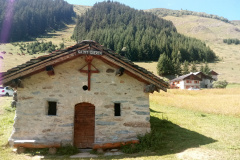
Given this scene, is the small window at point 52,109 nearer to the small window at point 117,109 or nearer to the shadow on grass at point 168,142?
the small window at point 117,109

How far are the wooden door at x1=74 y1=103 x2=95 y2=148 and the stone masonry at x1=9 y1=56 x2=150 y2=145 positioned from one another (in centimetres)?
35

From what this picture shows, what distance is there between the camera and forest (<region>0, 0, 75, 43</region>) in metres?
113

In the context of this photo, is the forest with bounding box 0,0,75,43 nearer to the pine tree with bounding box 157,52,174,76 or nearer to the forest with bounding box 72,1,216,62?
the forest with bounding box 72,1,216,62

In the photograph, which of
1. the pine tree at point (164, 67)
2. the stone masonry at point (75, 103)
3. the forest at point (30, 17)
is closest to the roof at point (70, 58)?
the stone masonry at point (75, 103)

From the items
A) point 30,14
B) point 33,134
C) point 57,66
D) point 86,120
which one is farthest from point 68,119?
point 30,14

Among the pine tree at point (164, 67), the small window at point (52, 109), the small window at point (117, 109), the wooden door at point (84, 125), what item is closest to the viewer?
the wooden door at point (84, 125)

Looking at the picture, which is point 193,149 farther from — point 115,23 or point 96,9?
point 96,9

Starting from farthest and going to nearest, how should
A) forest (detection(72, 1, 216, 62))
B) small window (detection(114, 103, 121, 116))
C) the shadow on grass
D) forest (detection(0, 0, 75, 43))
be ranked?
forest (detection(0, 0, 75, 43)) < forest (detection(72, 1, 216, 62)) < small window (detection(114, 103, 121, 116)) < the shadow on grass

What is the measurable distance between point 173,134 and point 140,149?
274 cm

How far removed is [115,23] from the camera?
15050 centimetres

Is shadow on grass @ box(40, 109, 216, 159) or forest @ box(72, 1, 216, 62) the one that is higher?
forest @ box(72, 1, 216, 62)

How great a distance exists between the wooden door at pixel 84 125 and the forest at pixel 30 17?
11576cm

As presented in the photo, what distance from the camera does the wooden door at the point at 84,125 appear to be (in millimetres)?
8781

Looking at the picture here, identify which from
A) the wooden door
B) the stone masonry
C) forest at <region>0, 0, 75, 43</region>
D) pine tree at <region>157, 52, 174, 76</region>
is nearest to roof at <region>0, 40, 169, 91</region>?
the stone masonry
